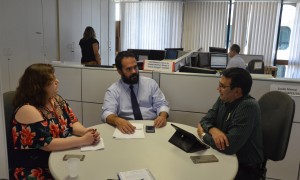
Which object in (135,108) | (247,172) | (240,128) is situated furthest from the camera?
(135,108)

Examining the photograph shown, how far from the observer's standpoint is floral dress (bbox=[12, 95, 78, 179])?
149cm

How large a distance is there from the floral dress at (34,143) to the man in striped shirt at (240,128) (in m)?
0.96

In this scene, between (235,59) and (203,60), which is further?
(203,60)

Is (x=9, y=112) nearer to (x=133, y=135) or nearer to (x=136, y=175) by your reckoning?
(x=133, y=135)

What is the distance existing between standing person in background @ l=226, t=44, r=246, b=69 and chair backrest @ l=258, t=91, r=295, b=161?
3006 millimetres

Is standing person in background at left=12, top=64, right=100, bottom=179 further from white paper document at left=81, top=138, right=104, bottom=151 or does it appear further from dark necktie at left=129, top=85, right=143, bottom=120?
dark necktie at left=129, top=85, right=143, bottom=120

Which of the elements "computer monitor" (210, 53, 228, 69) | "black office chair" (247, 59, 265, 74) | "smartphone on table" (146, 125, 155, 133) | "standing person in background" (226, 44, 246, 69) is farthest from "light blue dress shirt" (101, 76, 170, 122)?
"computer monitor" (210, 53, 228, 69)

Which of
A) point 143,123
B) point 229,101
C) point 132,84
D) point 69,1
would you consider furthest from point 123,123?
point 69,1

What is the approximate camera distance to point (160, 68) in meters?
2.74

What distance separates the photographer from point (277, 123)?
5.72 feet

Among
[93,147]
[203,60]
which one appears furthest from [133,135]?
[203,60]

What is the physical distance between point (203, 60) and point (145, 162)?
4.27 metres

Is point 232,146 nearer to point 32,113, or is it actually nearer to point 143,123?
point 143,123

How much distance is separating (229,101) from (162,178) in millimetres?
761
